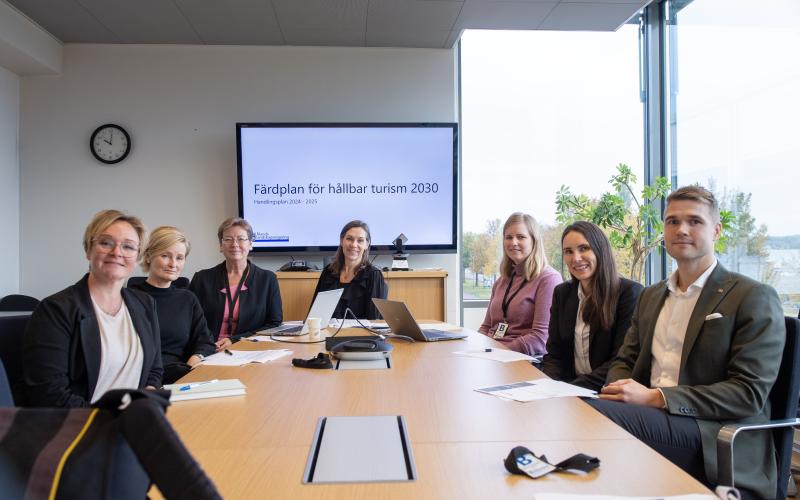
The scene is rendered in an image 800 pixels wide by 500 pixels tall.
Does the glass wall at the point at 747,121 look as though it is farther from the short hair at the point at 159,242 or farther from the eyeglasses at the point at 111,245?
the eyeglasses at the point at 111,245

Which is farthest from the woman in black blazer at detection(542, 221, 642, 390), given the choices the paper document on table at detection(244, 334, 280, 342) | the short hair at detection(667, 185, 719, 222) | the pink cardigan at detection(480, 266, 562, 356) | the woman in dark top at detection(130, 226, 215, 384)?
the woman in dark top at detection(130, 226, 215, 384)

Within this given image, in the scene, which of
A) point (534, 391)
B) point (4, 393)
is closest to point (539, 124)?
point (534, 391)

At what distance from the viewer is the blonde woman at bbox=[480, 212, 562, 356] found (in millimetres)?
3000

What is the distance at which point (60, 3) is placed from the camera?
4.16 m

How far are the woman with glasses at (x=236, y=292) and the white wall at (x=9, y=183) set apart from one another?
237cm

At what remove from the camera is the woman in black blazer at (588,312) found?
97.0 inches

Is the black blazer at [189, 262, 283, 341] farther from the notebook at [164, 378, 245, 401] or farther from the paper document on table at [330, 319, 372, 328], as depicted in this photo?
the notebook at [164, 378, 245, 401]

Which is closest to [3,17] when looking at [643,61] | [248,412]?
[248,412]

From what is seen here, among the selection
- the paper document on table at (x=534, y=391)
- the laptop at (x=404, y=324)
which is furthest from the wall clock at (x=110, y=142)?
the paper document on table at (x=534, y=391)

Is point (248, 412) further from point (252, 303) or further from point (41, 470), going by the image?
point (252, 303)

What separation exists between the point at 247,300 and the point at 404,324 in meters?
1.24

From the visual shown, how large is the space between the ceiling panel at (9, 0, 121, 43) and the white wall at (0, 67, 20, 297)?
604mm

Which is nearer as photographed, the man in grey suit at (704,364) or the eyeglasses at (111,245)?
the man in grey suit at (704,364)

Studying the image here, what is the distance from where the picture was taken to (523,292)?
125 inches
